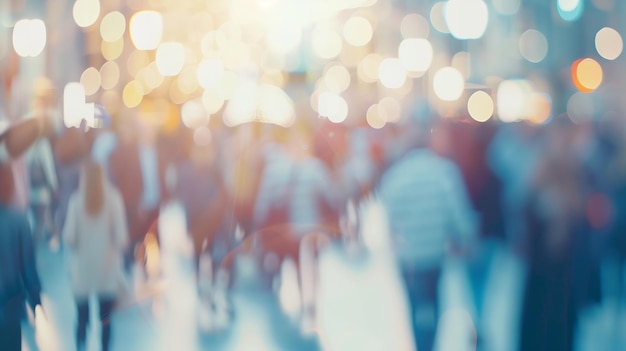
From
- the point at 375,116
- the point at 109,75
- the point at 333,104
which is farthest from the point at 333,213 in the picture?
the point at 333,104

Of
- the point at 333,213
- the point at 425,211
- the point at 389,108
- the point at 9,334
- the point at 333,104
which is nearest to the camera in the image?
the point at 9,334

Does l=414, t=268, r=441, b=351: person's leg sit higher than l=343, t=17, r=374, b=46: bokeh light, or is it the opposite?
l=343, t=17, r=374, b=46: bokeh light

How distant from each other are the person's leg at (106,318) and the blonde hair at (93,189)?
0.54 metres

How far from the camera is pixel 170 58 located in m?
29.3

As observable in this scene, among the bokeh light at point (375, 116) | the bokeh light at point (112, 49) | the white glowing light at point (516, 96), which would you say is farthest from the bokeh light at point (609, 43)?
the bokeh light at point (112, 49)

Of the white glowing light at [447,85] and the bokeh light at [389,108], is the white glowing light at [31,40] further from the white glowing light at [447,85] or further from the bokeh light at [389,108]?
the bokeh light at [389,108]

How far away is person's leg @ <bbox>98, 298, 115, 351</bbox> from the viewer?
521cm

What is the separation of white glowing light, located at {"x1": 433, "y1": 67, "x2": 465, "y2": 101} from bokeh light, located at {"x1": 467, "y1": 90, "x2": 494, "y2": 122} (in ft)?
1.94

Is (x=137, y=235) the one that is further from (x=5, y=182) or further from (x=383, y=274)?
(x=5, y=182)

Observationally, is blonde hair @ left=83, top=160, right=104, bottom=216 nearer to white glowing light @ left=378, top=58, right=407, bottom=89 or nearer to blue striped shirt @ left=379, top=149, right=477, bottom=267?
blue striped shirt @ left=379, top=149, right=477, bottom=267

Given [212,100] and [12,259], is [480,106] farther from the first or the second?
[12,259]

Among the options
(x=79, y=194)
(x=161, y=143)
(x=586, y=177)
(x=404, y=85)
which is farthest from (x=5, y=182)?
(x=404, y=85)

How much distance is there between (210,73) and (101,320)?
29247 mm

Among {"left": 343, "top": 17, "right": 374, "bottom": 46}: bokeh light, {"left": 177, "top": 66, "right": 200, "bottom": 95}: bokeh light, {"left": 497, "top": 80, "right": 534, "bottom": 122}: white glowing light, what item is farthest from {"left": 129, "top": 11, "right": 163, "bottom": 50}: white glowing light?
{"left": 497, "top": 80, "right": 534, "bottom": 122}: white glowing light
